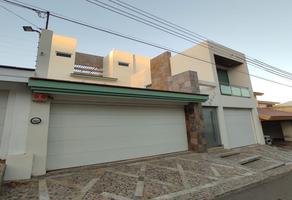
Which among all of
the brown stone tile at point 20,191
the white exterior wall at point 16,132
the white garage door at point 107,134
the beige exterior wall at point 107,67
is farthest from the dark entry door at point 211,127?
the white exterior wall at point 16,132

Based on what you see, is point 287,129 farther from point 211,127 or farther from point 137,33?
point 137,33

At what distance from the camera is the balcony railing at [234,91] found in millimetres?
→ 10750

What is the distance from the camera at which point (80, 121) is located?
5.68 m

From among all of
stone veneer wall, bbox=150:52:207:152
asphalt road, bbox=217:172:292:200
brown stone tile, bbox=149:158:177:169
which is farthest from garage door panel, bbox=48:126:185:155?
asphalt road, bbox=217:172:292:200

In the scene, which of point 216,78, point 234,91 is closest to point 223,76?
point 234,91

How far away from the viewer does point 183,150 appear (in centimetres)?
800

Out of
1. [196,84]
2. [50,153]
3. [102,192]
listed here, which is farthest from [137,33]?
[102,192]

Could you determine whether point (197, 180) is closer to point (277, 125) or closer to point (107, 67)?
point (277, 125)

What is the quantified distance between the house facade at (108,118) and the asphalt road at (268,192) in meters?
3.23

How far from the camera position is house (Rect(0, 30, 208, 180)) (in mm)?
4582

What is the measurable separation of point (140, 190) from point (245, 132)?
33.9ft

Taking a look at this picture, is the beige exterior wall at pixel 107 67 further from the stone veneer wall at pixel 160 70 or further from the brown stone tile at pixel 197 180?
the brown stone tile at pixel 197 180

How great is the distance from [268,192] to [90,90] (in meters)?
6.06

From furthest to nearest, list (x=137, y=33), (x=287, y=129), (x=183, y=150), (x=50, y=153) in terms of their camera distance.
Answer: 1. (x=287, y=129)
2. (x=183, y=150)
3. (x=137, y=33)
4. (x=50, y=153)
